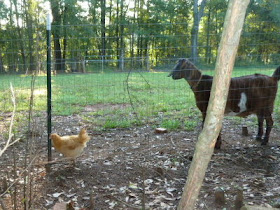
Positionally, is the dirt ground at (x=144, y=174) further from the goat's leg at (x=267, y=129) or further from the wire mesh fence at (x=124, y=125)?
the goat's leg at (x=267, y=129)

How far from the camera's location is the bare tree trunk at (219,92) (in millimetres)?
2053

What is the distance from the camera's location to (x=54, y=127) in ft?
22.3

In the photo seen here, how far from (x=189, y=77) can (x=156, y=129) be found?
A: 149cm

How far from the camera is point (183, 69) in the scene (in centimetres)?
555

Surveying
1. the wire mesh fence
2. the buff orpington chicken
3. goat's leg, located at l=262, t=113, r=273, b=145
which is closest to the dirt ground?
the wire mesh fence

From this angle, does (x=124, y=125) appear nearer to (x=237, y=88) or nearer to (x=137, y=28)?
(x=237, y=88)

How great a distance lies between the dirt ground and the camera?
358 centimetres

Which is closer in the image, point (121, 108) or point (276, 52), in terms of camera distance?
point (276, 52)

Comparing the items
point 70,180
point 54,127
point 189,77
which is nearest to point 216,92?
point 70,180

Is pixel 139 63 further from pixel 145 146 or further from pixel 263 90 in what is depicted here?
pixel 263 90

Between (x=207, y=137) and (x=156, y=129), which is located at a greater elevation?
(x=207, y=137)

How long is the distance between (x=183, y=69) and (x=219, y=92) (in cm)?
344

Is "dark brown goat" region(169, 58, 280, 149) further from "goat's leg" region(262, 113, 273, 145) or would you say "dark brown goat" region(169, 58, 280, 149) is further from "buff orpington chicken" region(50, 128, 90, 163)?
"buff orpington chicken" region(50, 128, 90, 163)

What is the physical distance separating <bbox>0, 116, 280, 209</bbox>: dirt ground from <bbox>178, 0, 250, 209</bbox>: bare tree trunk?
772mm
